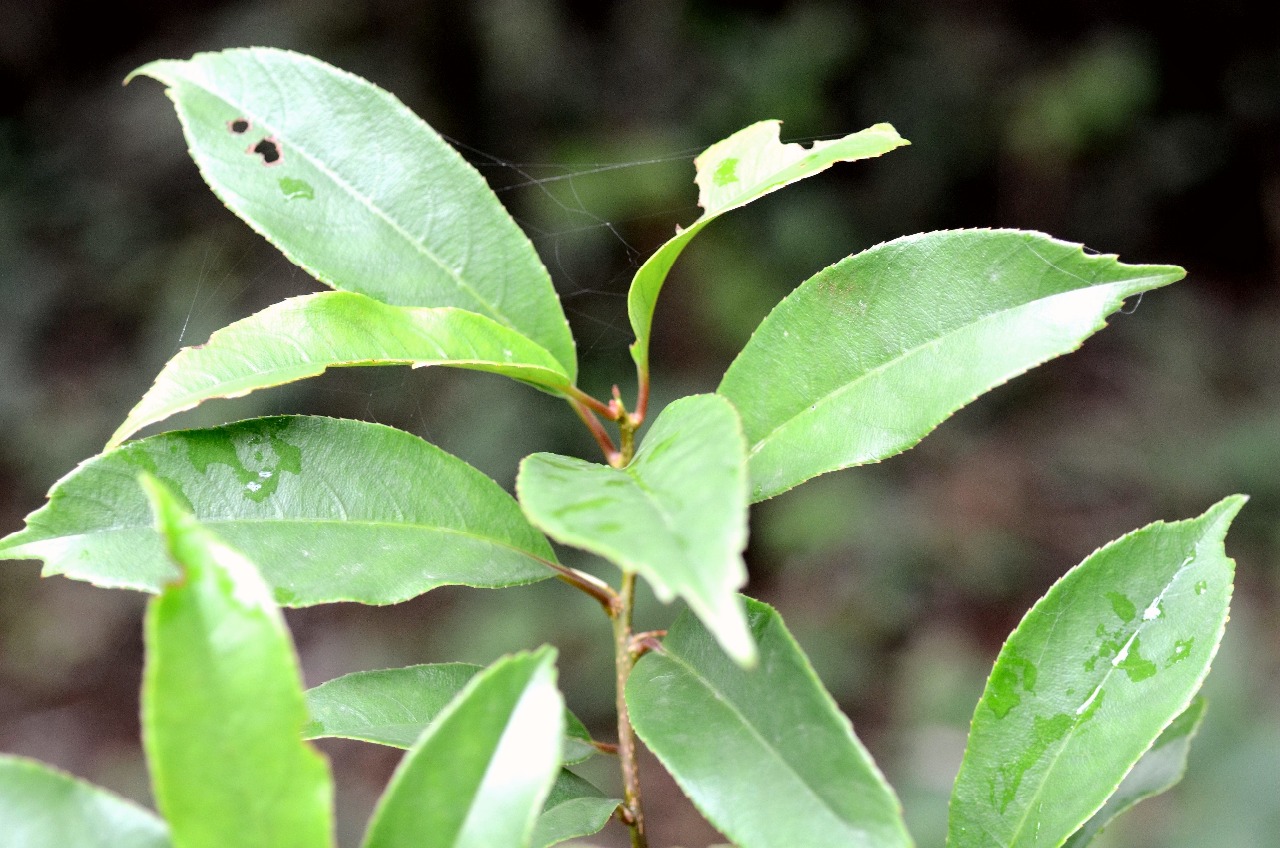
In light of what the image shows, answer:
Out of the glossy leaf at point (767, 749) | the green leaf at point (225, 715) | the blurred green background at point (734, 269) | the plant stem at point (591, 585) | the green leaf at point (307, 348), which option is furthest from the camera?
the blurred green background at point (734, 269)

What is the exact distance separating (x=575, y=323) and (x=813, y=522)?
0.97m

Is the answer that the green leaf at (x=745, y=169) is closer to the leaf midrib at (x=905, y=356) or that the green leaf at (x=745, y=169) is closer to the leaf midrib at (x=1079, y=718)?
the leaf midrib at (x=905, y=356)

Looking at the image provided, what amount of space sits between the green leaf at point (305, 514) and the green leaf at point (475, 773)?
0.65 ft

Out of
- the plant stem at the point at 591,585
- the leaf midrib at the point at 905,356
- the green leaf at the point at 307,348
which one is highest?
the green leaf at the point at 307,348

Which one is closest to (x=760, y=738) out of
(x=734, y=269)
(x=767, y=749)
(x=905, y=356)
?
(x=767, y=749)

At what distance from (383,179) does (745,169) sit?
10.6 inches

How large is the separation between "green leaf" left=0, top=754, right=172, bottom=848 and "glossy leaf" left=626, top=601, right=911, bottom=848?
0.80 feet

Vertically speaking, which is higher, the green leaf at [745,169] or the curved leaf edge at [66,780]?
the green leaf at [745,169]

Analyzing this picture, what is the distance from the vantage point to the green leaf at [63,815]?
17.4 inches

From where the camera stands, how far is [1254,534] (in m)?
3.19

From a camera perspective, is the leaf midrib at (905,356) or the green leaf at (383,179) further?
the green leaf at (383,179)

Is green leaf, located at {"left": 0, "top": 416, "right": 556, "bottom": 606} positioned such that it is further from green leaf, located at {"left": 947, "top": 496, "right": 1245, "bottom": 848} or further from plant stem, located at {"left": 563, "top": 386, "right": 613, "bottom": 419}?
green leaf, located at {"left": 947, "top": 496, "right": 1245, "bottom": 848}

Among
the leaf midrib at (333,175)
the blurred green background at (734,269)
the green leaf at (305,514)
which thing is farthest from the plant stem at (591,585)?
the blurred green background at (734,269)

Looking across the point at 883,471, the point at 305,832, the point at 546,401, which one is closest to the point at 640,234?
the point at 546,401
